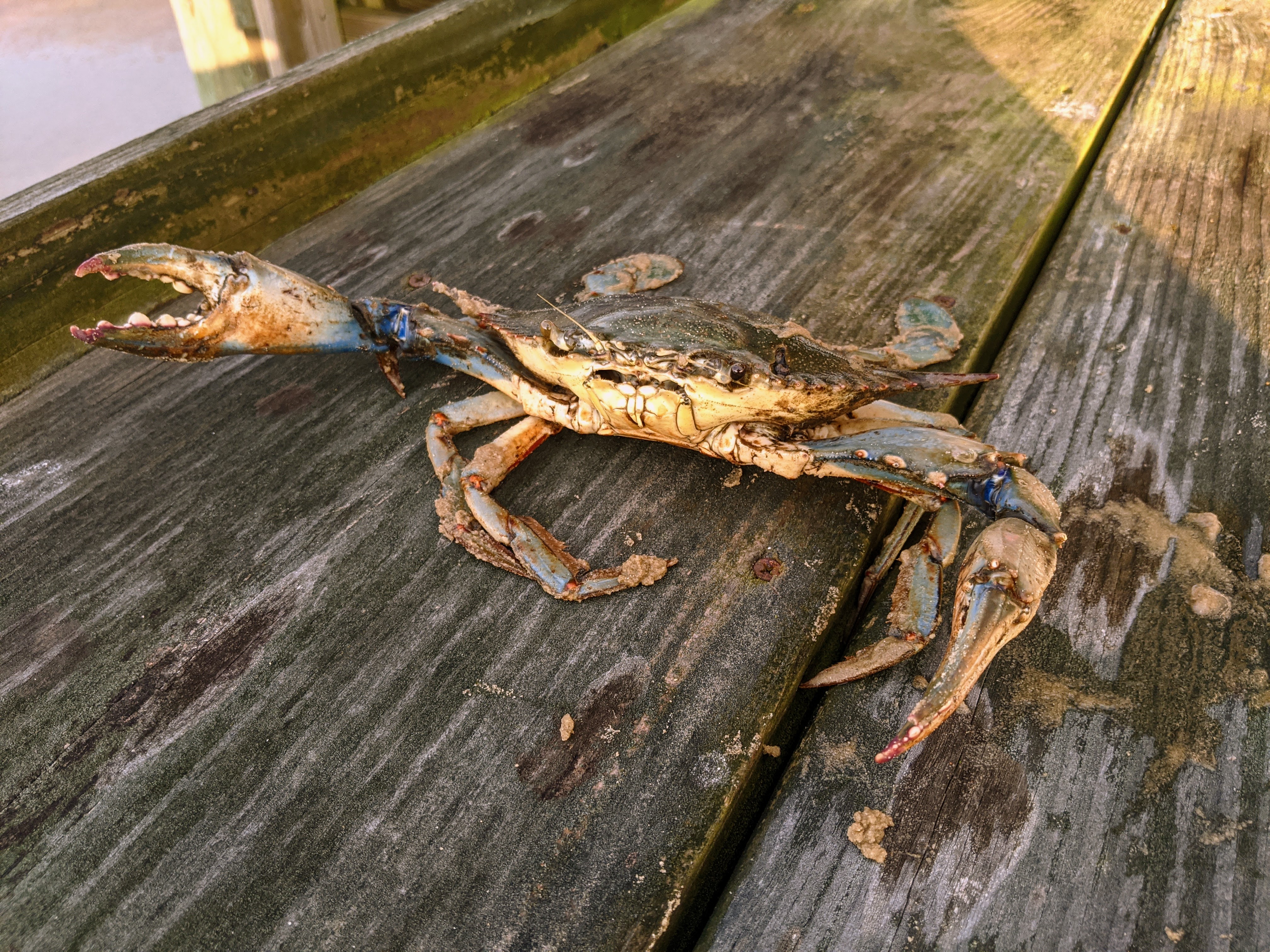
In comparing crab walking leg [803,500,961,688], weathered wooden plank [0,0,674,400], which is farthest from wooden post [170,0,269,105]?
crab walking leg [803,500,961,688]

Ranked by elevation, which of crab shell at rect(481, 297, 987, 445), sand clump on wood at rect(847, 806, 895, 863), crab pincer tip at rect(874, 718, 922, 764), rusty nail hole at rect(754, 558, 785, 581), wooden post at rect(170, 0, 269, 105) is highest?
wooden post at rect(170, 0, 269, 105)

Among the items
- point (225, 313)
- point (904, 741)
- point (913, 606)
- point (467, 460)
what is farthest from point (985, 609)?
point (225, 313)

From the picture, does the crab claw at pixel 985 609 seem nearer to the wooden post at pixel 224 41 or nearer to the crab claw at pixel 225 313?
the crab claw at pixel 225 313

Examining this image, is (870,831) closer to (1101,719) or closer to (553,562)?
(1101,719)

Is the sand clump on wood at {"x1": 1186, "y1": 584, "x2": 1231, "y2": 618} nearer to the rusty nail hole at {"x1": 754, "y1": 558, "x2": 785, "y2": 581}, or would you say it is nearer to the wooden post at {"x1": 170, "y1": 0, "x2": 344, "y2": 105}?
the rusty nail hole at {"x1": 754, "y1": 558, "x2": 785, "y2": 581}

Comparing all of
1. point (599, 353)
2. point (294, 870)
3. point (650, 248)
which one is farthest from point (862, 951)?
point (650, 248)

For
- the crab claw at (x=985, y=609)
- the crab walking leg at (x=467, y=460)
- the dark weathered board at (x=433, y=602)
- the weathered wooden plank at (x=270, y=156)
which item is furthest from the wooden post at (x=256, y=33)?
the crab claw at (x=985, y=609)

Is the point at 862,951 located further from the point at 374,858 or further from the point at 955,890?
the point at 374,858

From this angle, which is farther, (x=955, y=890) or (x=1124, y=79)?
(x=1124, y=79)
